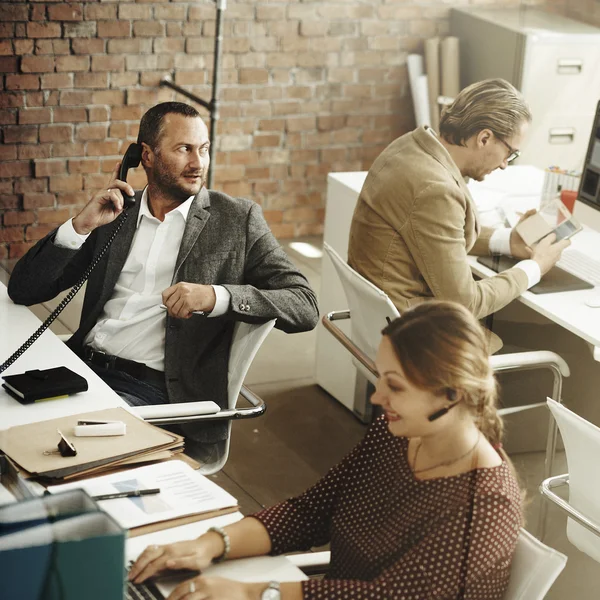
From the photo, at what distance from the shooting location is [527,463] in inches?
126

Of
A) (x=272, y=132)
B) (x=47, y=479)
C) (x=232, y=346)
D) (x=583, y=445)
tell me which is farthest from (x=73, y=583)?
(x=272, y=132)

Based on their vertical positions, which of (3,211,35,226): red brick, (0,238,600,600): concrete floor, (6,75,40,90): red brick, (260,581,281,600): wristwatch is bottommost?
(0,238,600,600): concrete floor

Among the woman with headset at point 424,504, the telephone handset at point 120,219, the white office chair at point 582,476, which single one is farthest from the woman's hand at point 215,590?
the telephone handset at point 120,219

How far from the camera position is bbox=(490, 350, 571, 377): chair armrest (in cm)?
253

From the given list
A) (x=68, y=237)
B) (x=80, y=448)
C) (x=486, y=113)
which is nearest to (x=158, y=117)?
(x=68, y=237)

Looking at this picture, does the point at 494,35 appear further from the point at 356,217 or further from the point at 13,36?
the point at 356,217

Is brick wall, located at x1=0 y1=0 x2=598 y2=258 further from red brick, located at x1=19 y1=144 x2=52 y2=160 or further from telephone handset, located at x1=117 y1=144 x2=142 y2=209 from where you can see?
telephone handset, located at x1=117 y1=144 x2=142 y2=209

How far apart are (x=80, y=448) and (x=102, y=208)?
28.3 inches

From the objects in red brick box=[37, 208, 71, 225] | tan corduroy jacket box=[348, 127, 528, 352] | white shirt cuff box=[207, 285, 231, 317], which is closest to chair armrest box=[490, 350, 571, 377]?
tan corduroy jacket box=[348, 127, 528, 352]

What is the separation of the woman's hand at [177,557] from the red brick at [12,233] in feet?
11.4

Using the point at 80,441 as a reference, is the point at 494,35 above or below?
above

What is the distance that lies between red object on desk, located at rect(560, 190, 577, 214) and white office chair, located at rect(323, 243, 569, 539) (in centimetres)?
85

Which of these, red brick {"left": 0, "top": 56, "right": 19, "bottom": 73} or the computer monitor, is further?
red brick {"left": 0, "top": 56, "right": 19, "bottom": 73}

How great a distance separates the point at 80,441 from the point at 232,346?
2.09ft
